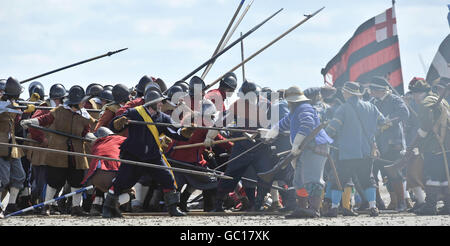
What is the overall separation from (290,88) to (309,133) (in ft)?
2.12

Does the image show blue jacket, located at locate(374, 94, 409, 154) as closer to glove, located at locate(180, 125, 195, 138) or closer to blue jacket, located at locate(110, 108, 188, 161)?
glove, located at locate(180, 125, 195, 138)

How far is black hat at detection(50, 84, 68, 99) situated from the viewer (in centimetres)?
1084

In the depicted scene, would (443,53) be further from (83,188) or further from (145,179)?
(83,188)

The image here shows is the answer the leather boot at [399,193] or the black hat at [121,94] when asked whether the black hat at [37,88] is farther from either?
the leather boot at [399,193]

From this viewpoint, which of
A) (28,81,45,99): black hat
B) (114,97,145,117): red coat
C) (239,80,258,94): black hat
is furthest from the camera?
(28,81,45,99): black hat

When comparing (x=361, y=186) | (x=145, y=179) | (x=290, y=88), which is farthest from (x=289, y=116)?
(x=145, y=179)

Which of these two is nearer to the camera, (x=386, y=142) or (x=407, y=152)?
(x=407, y=152)

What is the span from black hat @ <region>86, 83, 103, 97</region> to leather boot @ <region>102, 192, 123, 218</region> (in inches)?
134

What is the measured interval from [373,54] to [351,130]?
5.18 m

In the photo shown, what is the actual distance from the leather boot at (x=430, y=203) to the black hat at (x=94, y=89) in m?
5.45

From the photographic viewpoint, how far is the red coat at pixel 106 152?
9.16 m

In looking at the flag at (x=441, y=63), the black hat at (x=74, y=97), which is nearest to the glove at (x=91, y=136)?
the black hat at (x=74, y=97)

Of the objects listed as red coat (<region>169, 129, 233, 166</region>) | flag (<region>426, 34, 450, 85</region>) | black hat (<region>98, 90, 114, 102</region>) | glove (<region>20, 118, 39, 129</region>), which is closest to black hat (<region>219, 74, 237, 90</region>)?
red coat (<region>169, 129, 233, 166</region>)

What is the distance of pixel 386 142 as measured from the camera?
1108 centimetres
